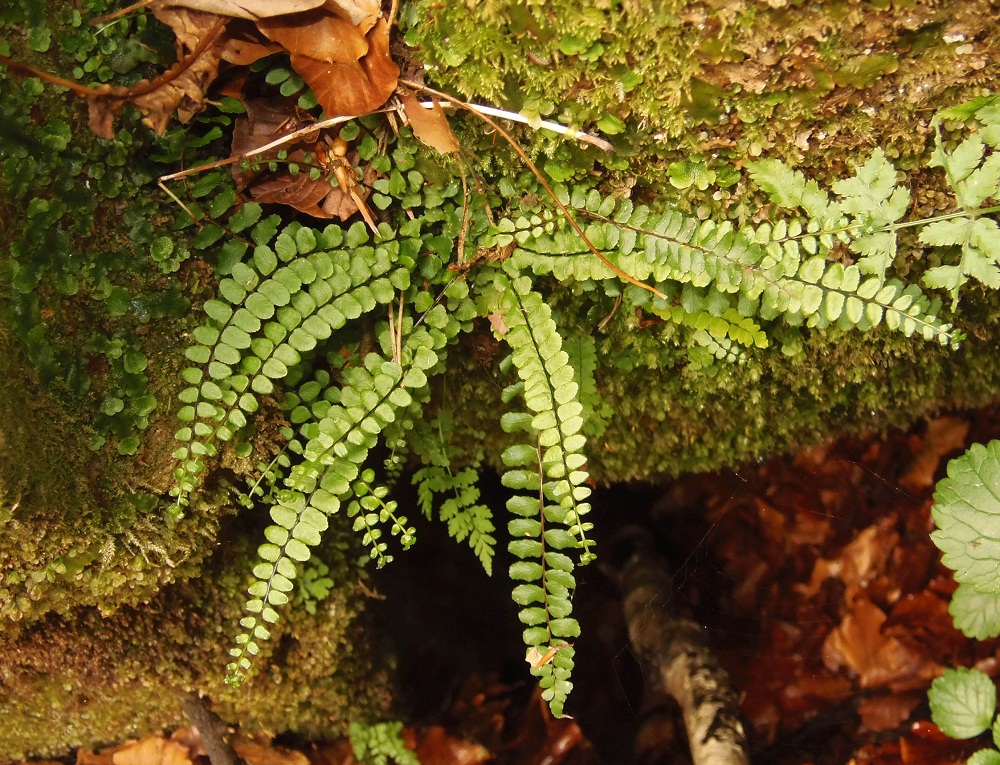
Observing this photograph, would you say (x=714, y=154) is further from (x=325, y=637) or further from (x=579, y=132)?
(x=325, y=637)

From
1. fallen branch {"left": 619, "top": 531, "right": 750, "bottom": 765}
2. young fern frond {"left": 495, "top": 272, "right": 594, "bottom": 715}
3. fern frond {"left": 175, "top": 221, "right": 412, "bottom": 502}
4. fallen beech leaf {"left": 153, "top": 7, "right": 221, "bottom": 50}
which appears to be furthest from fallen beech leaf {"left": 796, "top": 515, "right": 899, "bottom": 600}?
fallen beech leaf {"left": 153, "top": 7, "right": 221, "bottom": 50}

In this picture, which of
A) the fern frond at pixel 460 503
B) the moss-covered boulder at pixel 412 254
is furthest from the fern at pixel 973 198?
the fern frond at pixel 460 503

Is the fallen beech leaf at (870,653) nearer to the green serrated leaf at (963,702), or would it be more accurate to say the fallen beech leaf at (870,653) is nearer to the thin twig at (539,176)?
the green serrated leaf at (963,702)

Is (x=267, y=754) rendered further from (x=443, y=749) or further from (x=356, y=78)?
(x=356, y=78)

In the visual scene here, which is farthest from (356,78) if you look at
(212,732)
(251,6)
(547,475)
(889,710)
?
(889,710)

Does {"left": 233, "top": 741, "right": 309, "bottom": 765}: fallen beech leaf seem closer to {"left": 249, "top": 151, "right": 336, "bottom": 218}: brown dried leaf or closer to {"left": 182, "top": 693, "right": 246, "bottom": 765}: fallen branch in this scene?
{"left": 182, "top": 693, "right": 246, "bottom": 765}: fallen branch
